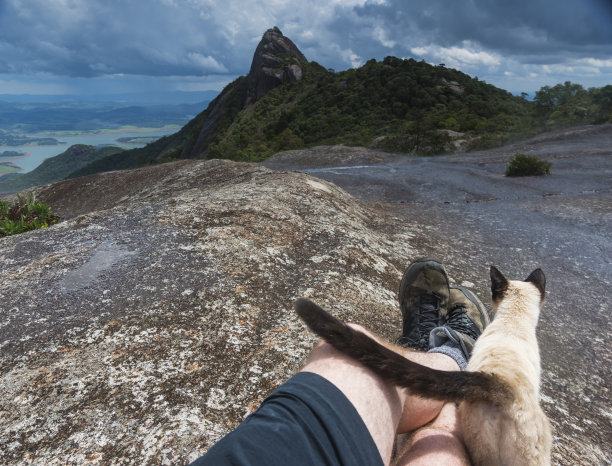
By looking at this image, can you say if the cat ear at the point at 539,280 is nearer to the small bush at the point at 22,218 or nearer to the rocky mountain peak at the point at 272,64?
the small bush at the point at 22,218

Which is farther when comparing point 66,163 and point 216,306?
point 66,163

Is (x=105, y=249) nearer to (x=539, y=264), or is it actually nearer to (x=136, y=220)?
(x=136, y=220)

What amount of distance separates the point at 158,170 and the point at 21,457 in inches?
439

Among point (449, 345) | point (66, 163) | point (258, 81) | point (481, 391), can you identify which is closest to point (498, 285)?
point (449, 345)

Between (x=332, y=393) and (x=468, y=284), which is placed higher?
(x=332, y=393)

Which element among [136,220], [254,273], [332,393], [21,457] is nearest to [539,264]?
[254,273]

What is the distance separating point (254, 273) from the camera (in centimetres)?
335

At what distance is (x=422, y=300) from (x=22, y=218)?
7.80m

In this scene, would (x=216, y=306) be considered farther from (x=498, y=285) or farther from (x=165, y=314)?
(x=498, y=285)

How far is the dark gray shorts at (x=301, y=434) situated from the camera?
1142mm

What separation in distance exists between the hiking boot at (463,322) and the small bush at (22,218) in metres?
7.76

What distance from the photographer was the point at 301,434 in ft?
4.00

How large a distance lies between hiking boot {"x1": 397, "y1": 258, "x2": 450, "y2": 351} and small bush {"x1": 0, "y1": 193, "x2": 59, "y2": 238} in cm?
738

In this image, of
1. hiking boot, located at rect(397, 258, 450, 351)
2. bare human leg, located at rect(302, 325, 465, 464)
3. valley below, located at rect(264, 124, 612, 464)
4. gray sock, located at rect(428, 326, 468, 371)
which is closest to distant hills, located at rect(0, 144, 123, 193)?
valley below, located at rect(264, 124, 612, 464)
